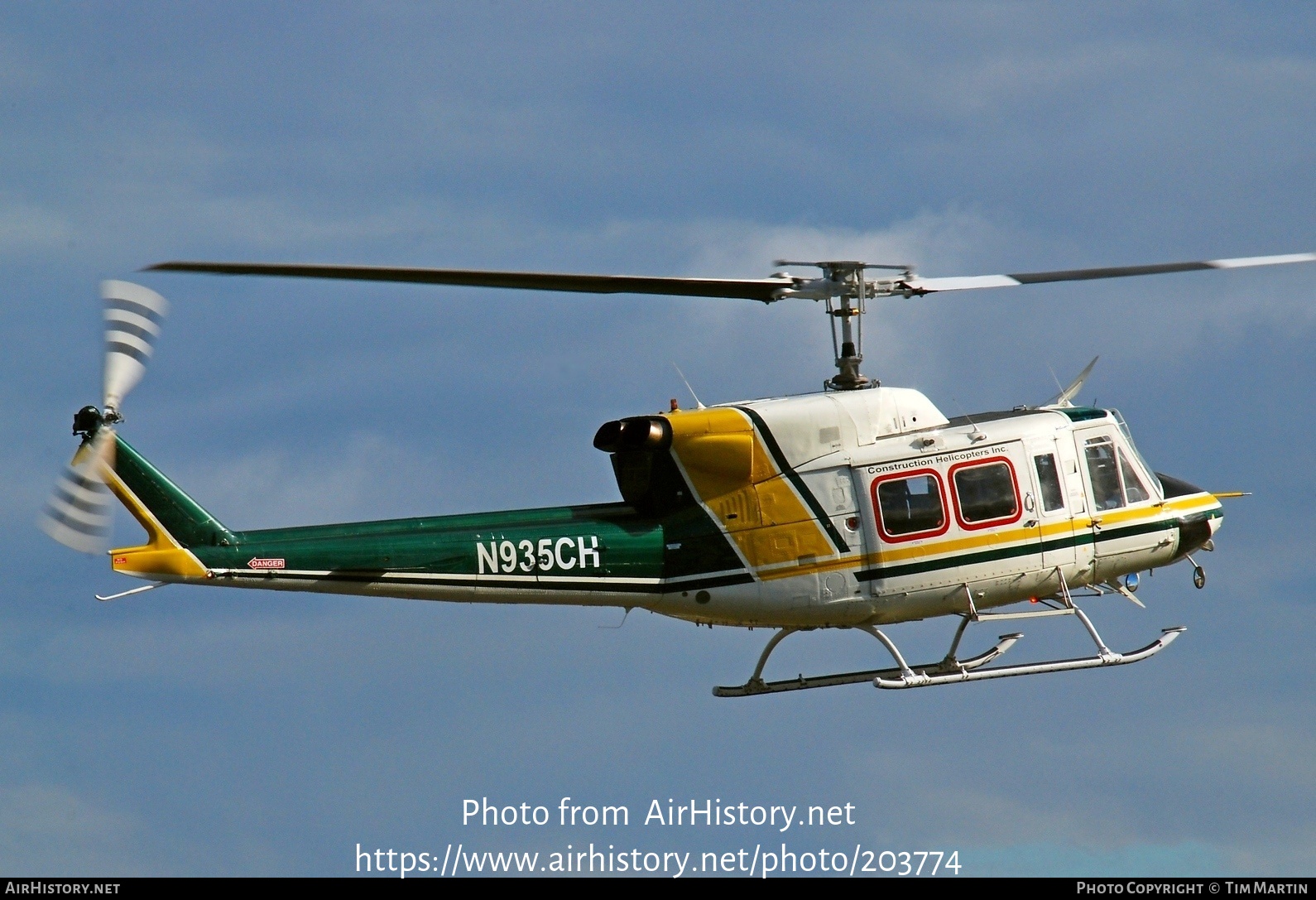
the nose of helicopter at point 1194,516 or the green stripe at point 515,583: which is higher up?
the nose of helicopter at point 1194,516

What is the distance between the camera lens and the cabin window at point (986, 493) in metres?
24.9

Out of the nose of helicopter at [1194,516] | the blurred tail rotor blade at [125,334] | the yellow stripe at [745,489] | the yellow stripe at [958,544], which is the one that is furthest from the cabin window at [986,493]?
the blurred tail rotor blade at [125,334]

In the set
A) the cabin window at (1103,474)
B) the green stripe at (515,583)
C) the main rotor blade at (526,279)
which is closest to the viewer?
the main rotor blade at (526,279)

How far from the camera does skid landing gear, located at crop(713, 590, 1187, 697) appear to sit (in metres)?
24.6

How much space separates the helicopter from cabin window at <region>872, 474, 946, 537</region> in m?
0.02

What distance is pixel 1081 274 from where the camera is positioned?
24.7 meters

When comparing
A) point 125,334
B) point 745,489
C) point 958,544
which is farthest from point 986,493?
point 125,334

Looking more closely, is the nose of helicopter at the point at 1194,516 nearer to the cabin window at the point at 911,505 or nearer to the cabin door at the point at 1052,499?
the cabin door at the point at 1052,499

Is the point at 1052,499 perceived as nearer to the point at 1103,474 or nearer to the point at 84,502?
the point at 1103,474

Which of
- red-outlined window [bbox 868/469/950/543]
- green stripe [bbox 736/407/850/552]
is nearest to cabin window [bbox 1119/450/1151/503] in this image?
red-outlined window [bbox 868/469/950/543]

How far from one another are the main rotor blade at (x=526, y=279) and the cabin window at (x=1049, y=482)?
4.11 metres

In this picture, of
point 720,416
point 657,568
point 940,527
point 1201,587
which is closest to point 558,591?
point 657,568

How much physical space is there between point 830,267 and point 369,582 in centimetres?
660

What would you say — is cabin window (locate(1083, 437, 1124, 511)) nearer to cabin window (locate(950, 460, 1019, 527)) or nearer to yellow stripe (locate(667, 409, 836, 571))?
cabin window (locate(950, 460, 1019, 527))
